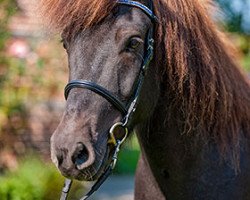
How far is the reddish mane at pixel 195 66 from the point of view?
9.75ft

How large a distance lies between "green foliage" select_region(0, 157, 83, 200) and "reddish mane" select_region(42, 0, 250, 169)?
2826 mm

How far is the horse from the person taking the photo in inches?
111

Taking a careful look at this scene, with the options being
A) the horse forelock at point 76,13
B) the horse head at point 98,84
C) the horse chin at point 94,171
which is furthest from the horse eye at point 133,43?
the horse chin at point 94,171

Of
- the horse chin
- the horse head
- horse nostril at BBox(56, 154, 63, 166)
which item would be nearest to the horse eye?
the horse head

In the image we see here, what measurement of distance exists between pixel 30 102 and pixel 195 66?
530 centimetres

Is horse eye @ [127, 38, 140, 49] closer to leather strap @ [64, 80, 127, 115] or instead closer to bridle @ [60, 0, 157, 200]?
bridle @ [60, 0, 157, 200]

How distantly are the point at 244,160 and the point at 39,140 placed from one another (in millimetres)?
5657

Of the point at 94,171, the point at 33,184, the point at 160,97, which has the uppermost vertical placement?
the point at 160,97

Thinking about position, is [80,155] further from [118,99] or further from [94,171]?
[118,99]

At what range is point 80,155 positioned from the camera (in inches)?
109

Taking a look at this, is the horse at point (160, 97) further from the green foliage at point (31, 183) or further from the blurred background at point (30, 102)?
the blurred background at point (30, 102)

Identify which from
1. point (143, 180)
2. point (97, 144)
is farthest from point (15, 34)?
point (97, 144)

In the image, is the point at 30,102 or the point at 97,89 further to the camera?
the point at 30,102

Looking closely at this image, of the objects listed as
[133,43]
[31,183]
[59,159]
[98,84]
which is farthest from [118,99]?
[31,183]
